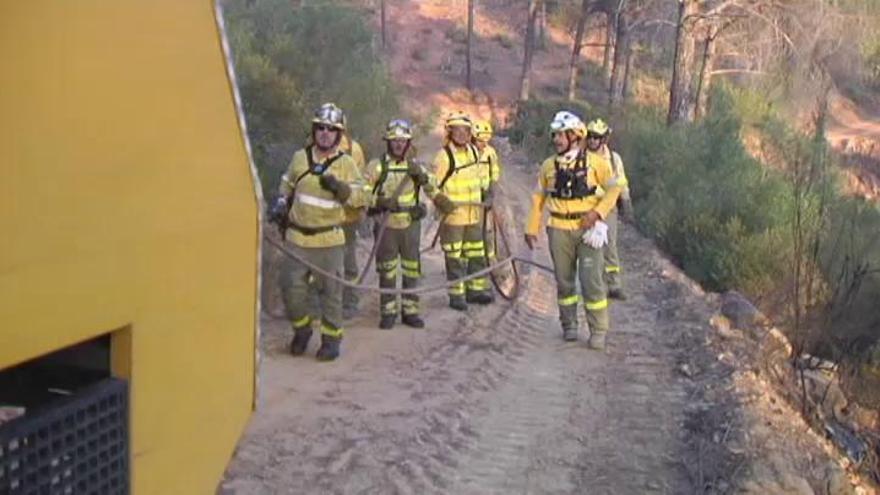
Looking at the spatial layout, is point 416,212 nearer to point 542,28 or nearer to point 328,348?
point 328,348

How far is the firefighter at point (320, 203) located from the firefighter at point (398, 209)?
144cm

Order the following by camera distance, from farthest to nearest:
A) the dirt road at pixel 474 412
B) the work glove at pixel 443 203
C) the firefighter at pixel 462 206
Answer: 1. the firefighter at pixel 462 206
2. the work glove at pixel 443 203
3. the dirt road at pixel 474 412

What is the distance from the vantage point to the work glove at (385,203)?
1145 cm

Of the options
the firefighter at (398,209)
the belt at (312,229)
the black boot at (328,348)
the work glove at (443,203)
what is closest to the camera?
the belt at (312,229)

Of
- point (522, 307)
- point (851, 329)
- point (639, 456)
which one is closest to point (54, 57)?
point (639, 456)

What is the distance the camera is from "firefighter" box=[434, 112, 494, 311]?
12578 mm

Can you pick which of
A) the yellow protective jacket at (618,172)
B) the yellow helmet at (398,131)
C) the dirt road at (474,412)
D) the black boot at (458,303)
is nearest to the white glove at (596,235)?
the yellow protective jacket at (618,172)

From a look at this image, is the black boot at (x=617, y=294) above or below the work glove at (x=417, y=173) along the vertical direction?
below

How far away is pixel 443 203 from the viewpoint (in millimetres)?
12203

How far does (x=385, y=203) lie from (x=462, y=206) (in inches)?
58.0

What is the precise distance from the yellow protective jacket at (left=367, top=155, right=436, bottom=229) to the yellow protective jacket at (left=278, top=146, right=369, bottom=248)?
1.69 metres

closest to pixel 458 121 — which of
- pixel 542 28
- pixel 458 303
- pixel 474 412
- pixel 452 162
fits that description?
pixel 452 162

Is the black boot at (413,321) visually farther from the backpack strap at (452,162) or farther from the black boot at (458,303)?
the backpack strap at (452,162)

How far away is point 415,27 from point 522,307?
47.5 metres
